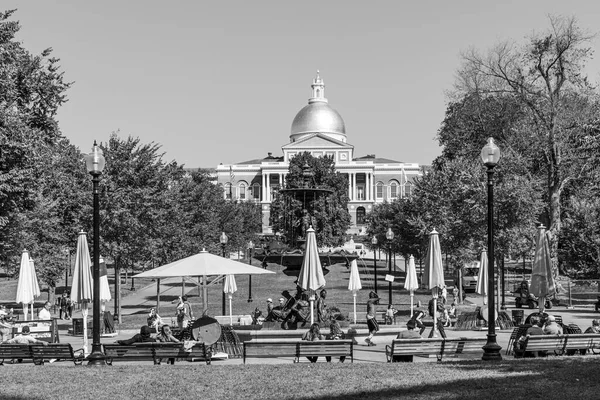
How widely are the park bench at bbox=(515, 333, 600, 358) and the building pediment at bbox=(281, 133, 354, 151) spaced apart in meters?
140

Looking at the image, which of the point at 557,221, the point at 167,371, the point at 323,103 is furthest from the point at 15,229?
the point at 323,103

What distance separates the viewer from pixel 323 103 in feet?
594

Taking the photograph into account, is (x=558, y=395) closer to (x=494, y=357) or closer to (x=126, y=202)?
(x=494, y=357)

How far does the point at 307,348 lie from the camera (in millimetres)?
17891

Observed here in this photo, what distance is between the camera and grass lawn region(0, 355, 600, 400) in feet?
43.0

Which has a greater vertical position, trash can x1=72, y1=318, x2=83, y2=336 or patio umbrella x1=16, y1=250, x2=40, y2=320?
patio umbrella x1=16, y1=250, x2=40, y2=320

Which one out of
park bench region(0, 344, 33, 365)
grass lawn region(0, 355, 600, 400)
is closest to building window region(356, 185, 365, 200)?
park bench region(0, 344, 33, 365)

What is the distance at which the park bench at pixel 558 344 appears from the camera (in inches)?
720

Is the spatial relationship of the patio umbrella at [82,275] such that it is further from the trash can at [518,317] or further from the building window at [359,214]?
the building window at [359,214]

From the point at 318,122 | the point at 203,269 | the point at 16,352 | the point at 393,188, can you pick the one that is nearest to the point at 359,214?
the point at 393,188

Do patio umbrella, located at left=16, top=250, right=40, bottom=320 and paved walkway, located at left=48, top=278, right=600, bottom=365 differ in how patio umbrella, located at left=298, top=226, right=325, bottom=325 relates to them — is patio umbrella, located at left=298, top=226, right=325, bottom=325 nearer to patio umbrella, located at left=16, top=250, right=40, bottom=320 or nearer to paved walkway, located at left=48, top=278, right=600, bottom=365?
paved walkway, located at left=48, top=278, right=600, bottom=365

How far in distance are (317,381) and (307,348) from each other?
11.7 feet

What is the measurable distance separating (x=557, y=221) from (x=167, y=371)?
110 ft

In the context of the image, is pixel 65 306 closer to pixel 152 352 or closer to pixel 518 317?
pixel 518 317
